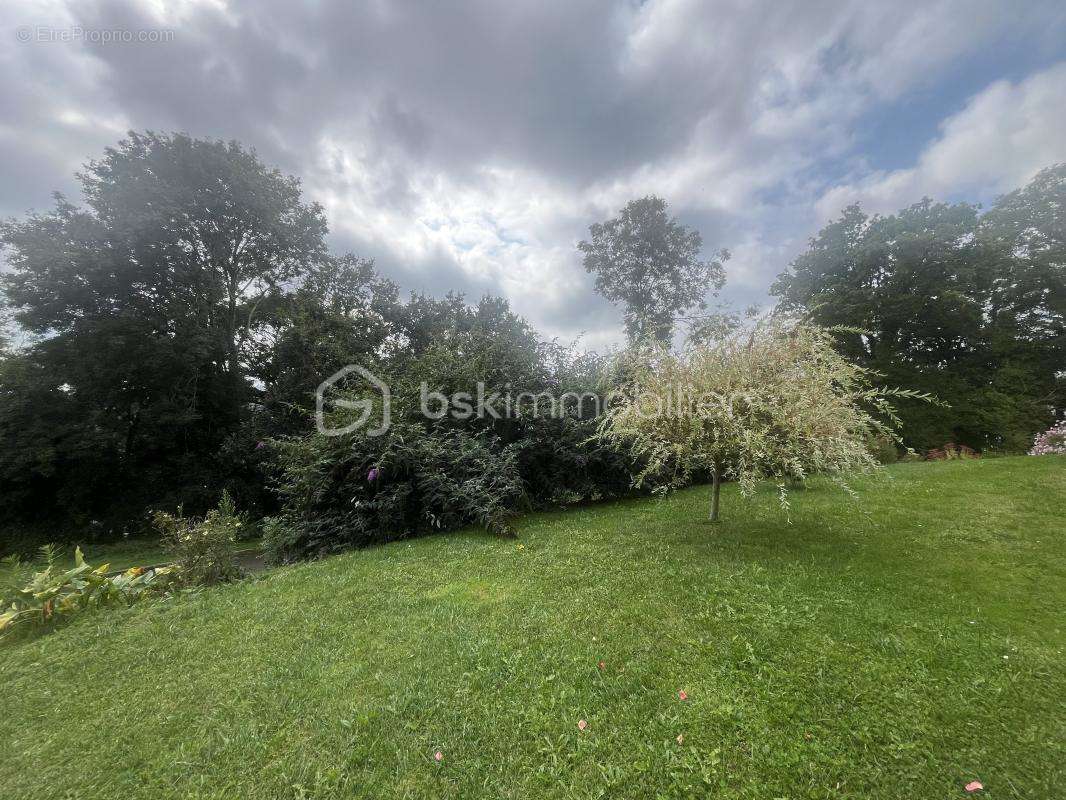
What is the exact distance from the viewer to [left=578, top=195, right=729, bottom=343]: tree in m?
19.8

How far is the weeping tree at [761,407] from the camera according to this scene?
4.05 metres

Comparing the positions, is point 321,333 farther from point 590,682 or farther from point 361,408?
point 590,682

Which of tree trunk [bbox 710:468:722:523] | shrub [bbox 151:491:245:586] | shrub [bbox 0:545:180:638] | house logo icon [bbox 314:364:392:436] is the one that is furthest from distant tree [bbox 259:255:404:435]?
tree trunk [bbox 710:468:722:523]

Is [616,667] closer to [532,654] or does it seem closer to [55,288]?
[532,654]

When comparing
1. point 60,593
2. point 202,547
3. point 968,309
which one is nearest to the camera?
point 60,593

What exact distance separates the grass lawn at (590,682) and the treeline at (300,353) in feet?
9.18

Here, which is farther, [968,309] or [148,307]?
[968,309]

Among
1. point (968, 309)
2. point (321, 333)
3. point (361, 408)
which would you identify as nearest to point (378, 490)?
point (361, 408)

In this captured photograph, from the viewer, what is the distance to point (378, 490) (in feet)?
22.6

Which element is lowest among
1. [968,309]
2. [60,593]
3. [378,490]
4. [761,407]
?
[60,593]

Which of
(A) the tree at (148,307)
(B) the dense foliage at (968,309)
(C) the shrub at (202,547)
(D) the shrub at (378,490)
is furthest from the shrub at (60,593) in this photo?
(B) the dense foliage at (968,309)

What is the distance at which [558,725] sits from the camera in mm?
2105

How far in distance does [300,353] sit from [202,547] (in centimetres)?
939

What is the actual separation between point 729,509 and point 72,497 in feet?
63.7
